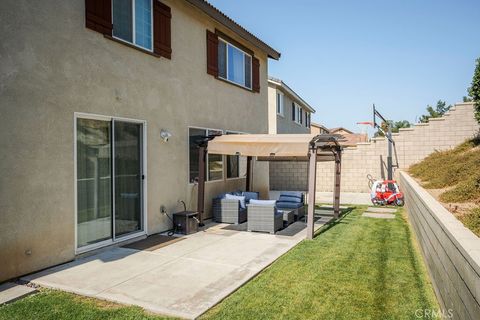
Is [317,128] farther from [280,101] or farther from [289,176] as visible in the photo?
[289,176]

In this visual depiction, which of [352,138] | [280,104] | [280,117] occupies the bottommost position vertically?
[352,138]

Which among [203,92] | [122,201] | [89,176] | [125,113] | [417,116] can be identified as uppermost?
[417,116]

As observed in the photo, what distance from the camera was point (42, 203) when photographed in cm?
677

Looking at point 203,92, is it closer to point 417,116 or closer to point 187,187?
point 187,187

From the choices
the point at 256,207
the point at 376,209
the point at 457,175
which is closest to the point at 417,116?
the point at 376,209

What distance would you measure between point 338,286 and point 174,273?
3035 mm

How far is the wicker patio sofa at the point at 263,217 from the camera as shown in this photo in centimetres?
1002

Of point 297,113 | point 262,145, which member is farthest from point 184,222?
point 297,113

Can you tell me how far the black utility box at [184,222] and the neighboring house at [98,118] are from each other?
403mm

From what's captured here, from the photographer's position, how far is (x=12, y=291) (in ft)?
18.9

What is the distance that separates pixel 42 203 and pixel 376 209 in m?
12.7

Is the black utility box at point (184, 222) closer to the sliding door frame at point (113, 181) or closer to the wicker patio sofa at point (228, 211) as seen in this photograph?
the sliding door frame at point (113, 181)

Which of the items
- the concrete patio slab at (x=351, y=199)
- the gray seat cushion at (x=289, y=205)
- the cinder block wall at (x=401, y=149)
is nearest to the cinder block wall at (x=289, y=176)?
the cinder block wall at (x=401, y=149)

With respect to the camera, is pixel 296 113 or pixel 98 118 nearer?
pixel 98 118
